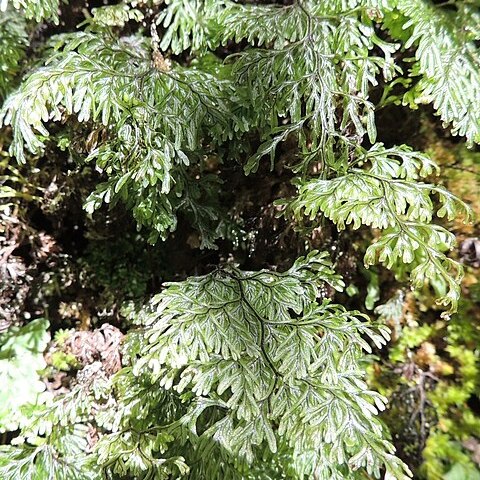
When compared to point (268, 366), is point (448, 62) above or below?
above

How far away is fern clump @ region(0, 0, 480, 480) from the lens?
0.96 meters

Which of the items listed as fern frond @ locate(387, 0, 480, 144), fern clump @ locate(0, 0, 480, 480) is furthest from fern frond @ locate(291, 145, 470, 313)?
fern frond @ locate(387, 0, 480, 144)

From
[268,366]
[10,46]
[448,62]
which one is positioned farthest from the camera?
[10,46]

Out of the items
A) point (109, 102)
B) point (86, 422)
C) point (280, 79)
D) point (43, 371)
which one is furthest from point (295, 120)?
point (43, 371)

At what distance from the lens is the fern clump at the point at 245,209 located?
3.14 ft

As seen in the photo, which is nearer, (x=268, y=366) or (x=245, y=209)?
(x=268, y=366)

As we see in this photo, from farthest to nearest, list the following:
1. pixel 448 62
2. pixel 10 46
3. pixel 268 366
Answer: pixel 10 46
pixel 448 62
pixel 268 366

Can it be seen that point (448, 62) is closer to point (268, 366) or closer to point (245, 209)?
point (245, 209)

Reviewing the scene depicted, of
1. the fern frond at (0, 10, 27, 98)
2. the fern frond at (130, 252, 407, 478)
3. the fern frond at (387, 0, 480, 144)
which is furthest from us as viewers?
the fern frond at (0, 10, 27, 98)

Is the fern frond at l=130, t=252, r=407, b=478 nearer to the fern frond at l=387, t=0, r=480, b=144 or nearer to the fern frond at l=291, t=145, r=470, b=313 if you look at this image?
the fern frond at l=291, t=145, r=470, b=313

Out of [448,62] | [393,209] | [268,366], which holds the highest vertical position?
[448,62]

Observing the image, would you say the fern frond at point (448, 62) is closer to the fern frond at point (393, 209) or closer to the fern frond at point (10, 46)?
the fern frond at point (393, 209)

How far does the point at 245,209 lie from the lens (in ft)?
4.98

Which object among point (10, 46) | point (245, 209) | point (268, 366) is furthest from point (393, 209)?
point (10, 46)
